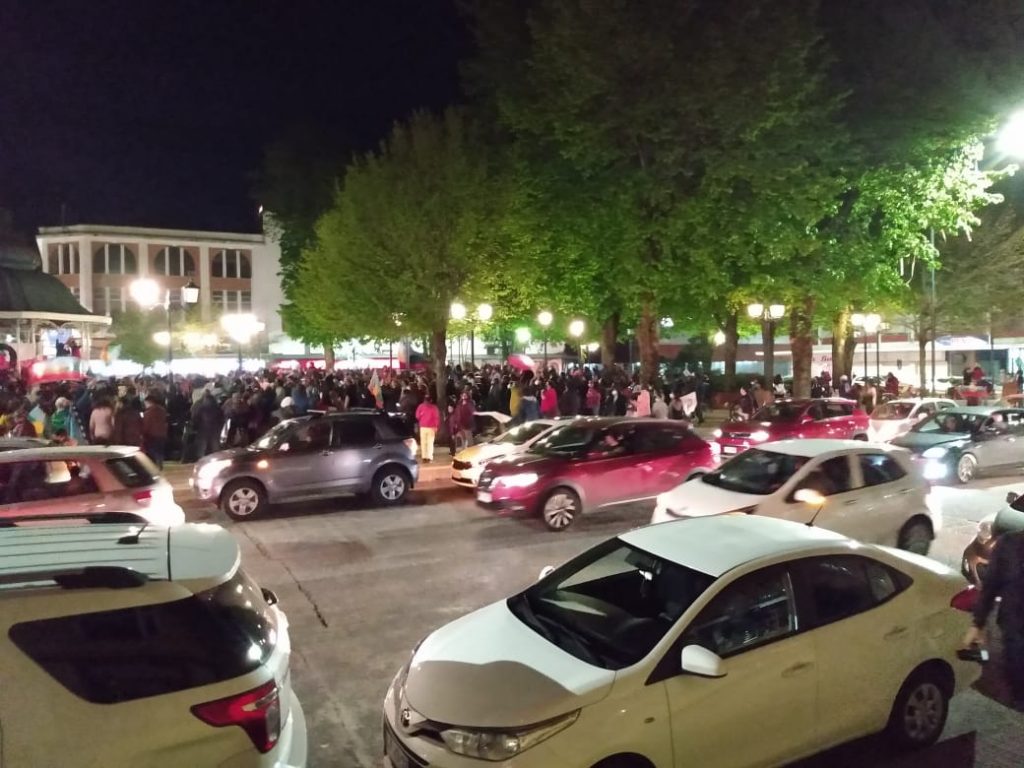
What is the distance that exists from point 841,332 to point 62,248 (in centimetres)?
6181

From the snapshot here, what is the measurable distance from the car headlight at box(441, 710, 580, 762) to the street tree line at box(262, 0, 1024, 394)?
1898 cm

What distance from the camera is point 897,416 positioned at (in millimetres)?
20953

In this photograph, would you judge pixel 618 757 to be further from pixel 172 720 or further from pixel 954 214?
pixel 954 214

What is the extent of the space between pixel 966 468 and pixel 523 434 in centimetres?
842

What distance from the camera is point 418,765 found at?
4.40 metres

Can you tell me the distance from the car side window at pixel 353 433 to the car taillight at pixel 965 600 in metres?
10.4

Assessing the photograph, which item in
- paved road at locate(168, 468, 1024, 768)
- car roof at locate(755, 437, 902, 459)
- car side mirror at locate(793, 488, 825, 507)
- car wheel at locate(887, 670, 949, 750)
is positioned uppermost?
car roof at locate(755, 437, 902, 459)

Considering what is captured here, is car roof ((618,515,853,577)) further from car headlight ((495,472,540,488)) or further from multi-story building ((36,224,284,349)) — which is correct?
multi-story building ((36,224,284,349))

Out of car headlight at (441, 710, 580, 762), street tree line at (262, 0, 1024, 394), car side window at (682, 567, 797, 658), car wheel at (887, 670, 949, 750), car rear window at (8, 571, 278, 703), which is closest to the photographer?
car rear window at (8, 571, 278, 703)

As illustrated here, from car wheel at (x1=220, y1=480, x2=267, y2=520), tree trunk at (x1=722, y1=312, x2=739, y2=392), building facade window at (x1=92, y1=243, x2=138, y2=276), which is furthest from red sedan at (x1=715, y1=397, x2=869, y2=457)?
building facade window at (x1=92, y1=243, x2=138, y2=276)

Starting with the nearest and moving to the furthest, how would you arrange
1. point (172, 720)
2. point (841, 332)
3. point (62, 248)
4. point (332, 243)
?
point (172, 720) < point (332, 243) < point (841, 332) < point (62, 248)

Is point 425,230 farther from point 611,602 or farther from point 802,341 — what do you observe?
point 611,602

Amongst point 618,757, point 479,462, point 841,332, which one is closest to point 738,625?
point 618,757

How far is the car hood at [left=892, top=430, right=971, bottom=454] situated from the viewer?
1638 cm
